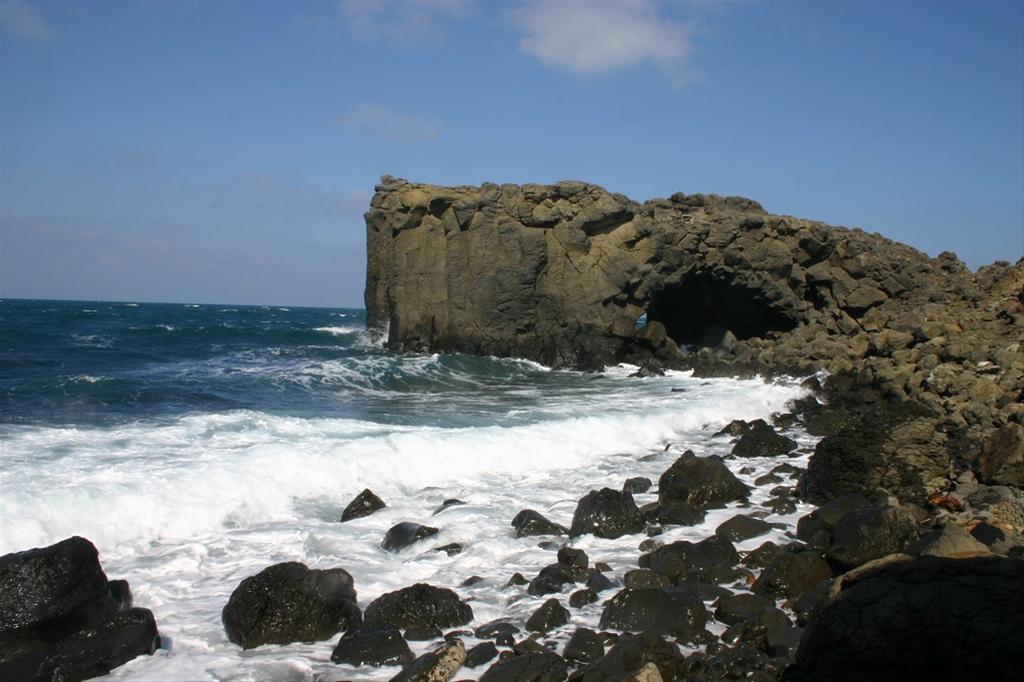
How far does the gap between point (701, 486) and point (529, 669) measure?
5.43 m

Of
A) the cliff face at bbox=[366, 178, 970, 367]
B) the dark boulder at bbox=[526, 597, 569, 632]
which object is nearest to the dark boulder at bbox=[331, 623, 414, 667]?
the dark boulder at bbox=[526, 597, 569, 632]

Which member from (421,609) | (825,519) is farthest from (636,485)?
(421,609)

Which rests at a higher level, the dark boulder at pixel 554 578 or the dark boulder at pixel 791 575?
→ the dark boulder at pixel 791 575

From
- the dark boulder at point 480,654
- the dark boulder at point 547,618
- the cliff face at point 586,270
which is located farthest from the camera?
the cliff face at point 586,270

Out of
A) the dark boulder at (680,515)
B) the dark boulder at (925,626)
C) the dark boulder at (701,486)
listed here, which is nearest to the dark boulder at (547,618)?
the dark boulder at (925,626)

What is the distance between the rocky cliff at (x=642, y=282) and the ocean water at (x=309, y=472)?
6.00 metres

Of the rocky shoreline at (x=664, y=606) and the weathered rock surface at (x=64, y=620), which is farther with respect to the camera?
the weathered rock surface at (x=64, y=620)

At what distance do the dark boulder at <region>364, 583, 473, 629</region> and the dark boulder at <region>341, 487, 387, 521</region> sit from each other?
10.5 ft

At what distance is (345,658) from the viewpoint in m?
6.00

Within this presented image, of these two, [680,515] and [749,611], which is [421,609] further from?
[680,515]

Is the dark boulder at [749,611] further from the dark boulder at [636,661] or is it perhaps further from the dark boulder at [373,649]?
the dark boulder at [373,649]

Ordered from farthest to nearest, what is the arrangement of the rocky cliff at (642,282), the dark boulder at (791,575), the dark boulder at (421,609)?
the rocky cliff at (642,282), the dark boulder at (791,575), the dark boulder at (421,609)

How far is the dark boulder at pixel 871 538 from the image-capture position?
719 centimetres

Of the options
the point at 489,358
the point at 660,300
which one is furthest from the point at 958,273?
the point at 489,358
